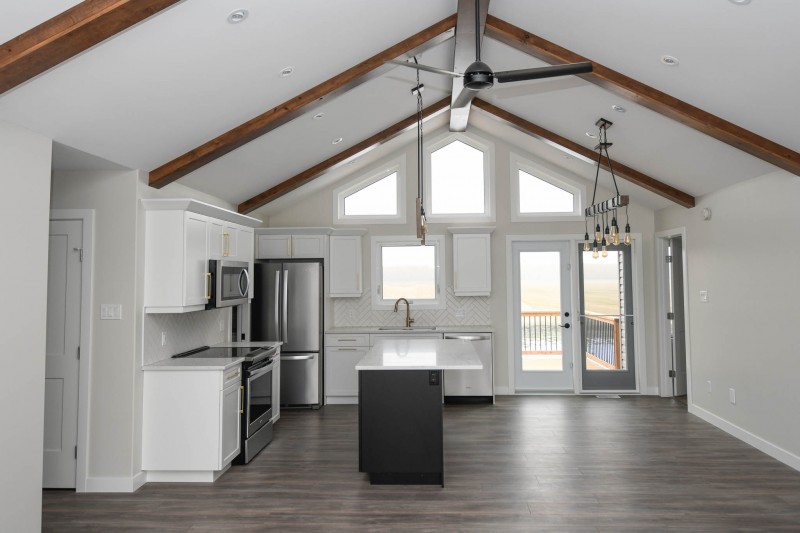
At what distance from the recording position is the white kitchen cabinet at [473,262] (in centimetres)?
680

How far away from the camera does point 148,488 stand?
3932 mm

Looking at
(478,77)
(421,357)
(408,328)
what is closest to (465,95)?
(478,77)

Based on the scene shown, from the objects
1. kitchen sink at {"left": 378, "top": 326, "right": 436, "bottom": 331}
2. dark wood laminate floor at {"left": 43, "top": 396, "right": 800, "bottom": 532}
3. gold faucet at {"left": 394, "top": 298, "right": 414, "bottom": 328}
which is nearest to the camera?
dark wood laminate floor at {"left": 43, "top": 396, "right": 800, "bottom": 532}

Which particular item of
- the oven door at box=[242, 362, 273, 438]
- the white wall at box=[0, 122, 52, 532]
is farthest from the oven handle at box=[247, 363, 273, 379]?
the white wall at box=[0, 122, 52, 532]

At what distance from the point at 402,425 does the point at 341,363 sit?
2.73 m

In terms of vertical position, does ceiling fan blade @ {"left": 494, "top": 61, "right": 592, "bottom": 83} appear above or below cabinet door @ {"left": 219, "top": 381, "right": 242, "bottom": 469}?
above

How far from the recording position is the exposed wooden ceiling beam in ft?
13.0

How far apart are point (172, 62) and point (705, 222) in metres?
5.38

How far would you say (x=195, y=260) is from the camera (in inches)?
165

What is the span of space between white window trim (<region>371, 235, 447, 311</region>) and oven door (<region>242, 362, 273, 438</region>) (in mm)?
2335

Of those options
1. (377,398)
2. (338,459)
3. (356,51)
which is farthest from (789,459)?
(356,51)

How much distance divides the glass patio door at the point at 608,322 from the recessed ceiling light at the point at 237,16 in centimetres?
549

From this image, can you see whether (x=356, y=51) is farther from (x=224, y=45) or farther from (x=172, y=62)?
(x=172, y=62)

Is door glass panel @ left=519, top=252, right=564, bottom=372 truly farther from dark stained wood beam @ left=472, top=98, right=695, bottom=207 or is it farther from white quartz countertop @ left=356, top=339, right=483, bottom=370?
white quartz countertop @ left=356, top=339, right=483, bottom=370
